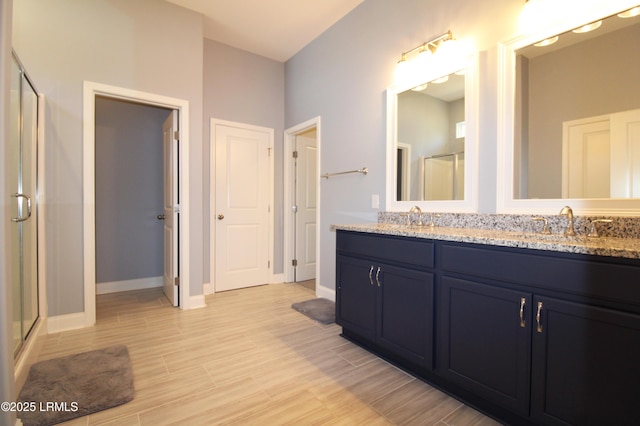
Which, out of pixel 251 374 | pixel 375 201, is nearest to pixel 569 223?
pixel 375 201

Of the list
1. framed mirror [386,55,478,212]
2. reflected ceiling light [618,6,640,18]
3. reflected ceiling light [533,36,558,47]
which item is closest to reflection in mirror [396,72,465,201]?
framed mirror [386,55,478,212]

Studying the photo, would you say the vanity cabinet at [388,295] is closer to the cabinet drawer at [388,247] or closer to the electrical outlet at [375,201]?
the cabinet drawer at [388,247]

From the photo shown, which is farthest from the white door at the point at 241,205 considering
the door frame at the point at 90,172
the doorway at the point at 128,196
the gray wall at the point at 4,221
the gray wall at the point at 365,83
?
the gray wall at the point at 4,221

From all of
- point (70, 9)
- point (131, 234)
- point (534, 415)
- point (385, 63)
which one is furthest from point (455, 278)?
point (131, 234)

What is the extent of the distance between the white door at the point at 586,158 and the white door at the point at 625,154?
1.1 inches

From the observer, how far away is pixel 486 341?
4.71ft

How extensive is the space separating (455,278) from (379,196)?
1306 mm

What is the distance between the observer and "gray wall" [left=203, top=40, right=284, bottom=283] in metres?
3.62

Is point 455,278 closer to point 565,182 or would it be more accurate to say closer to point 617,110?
point 565,182

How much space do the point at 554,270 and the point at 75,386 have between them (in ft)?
8.23

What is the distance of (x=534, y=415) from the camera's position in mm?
1284

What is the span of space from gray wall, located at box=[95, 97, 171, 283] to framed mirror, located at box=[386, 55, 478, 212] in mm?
3166

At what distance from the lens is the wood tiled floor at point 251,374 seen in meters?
1.52

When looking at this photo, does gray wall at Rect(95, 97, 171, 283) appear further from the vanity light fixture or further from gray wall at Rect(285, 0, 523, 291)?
the vanity light fixture
